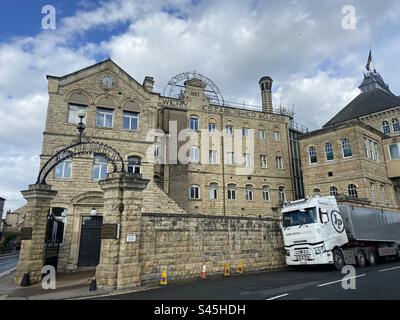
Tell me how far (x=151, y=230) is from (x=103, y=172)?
30.6 ft

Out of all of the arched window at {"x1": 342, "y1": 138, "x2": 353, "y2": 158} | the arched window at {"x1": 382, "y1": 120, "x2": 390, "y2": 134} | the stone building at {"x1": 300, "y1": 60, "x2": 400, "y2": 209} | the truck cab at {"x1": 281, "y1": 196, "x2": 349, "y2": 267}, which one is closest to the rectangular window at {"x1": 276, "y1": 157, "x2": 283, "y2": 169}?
the stone building at {"x1": 300, "y1": 60, "x2": 400, "y2": 209}

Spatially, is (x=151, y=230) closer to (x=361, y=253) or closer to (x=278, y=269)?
(x=278, y=269)

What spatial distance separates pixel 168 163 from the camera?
2431cm

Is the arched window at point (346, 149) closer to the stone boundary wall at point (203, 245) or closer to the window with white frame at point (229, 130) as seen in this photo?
the window with white frame at point (229, 130)

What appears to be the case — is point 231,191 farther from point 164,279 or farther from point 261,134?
point 164,279

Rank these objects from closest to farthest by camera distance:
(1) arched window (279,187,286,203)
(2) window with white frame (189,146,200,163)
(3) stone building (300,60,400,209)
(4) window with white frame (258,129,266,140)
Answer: (3) stone building (300,60,400,209)
(2) window with white frame (189,146,200,163)
(1) arched window (279,187,286,203)
(4) window with white frame (258,129,266,140)

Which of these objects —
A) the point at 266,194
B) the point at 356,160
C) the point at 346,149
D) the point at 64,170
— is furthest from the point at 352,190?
the point at 64,170

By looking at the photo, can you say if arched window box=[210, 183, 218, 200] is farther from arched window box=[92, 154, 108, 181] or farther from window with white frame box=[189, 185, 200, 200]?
arched window box=[92, 154, 108, 181]

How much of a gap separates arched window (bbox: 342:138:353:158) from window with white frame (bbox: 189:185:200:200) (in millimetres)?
13544

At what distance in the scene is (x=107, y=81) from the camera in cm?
2111

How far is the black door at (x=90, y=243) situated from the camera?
18.0m

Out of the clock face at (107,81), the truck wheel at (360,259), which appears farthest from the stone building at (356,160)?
the clock face at (107,81)

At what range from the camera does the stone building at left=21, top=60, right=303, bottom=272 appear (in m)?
18.5

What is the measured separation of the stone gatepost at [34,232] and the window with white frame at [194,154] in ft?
49.1
